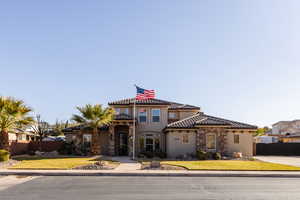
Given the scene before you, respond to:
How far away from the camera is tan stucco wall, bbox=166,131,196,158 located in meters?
26.2

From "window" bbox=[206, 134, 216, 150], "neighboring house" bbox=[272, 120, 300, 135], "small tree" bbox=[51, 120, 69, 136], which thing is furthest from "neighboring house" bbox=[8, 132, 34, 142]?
"neighboring house" bbox=[272, 120, 300, 135]

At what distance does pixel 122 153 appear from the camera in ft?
95.2

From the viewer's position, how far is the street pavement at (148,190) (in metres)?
9.15

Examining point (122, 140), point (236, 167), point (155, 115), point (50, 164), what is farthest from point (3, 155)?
point (236, 167)

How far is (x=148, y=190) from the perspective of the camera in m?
10.3

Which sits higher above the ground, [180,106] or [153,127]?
[180,106]

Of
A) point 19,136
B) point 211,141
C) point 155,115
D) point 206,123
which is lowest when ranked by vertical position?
point 19,136

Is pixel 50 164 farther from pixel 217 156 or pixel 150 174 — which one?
pixel 217 156

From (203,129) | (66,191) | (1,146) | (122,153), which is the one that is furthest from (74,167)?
(203,129)

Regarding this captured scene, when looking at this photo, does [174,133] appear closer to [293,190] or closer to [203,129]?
[203,129]

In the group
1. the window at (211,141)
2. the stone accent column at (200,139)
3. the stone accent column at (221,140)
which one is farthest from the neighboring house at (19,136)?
the stone accent column at (221,140)

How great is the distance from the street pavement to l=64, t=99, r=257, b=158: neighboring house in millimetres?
13544

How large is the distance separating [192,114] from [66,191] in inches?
952

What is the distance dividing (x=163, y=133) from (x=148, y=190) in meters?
18.7
